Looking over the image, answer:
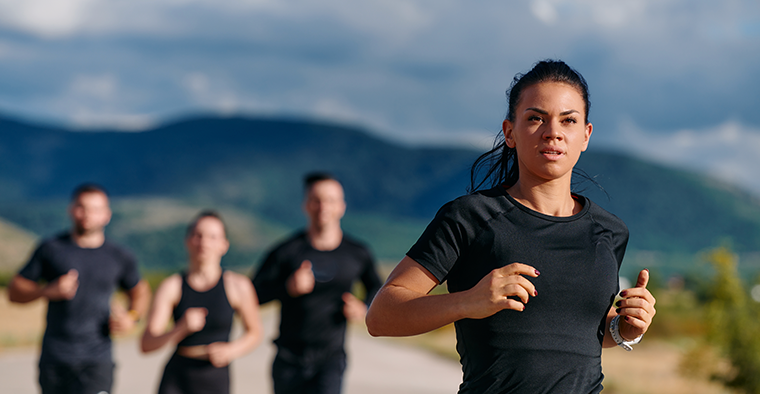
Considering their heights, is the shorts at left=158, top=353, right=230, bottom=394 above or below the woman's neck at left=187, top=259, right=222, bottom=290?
below

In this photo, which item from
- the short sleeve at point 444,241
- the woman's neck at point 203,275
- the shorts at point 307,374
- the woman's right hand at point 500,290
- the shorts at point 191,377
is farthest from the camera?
the shorts at point 307,374

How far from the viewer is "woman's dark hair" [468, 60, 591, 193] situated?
261 cm

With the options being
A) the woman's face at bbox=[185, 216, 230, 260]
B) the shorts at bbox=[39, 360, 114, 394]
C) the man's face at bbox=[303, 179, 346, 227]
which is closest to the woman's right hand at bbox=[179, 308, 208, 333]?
the woman's face at bbox=[185, 216, 230, 260]

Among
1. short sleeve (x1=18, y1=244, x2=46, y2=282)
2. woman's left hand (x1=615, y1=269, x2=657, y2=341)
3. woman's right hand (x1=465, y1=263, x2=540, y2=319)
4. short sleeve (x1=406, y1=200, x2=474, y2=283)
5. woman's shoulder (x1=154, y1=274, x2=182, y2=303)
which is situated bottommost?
woman's right hand (x1=465, y1=263, x2=540, y2=319)

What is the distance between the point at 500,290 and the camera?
224 cm

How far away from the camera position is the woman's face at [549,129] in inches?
99.6

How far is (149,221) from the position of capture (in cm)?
14400

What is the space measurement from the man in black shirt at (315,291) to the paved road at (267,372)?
615cm

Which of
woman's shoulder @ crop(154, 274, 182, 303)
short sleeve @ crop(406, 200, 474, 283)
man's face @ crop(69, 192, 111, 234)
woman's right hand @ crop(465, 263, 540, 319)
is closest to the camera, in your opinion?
woman's right hand @ crop(465, 263, 540, 319)

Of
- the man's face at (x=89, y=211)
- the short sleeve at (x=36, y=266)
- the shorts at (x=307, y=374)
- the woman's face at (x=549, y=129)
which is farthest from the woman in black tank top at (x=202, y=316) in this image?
the woman's face at (x=549, y=129)

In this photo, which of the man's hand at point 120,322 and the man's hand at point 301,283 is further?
the man's hand at point 120,322

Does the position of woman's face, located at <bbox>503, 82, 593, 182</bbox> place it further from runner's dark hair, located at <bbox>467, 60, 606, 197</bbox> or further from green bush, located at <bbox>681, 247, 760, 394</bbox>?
green bush, located at <bbox>681, 247, 760, 394</bbox>

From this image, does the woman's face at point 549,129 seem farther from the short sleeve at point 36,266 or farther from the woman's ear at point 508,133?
the short sleeve at point 36,266

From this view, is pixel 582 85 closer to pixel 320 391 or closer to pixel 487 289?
pixel 487 289
